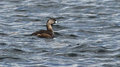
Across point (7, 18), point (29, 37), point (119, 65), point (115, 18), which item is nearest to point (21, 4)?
point (7, 18)

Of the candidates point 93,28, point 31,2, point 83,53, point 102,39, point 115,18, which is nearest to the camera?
point 83,53

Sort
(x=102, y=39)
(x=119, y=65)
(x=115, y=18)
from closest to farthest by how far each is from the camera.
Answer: (x=119, y=65), (x=102, y=39), (x=115, y=18)

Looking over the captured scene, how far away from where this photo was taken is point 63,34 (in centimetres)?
2242

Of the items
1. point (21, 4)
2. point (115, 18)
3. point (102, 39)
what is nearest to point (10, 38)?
point (102, 39)

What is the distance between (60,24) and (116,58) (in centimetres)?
699

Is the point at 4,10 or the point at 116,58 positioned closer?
the point at 116,58

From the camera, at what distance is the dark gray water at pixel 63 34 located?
58.6 ft

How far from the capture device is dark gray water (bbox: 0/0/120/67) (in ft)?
58.6

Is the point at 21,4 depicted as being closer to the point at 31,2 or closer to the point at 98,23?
the point at 31,2

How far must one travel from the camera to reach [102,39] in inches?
835

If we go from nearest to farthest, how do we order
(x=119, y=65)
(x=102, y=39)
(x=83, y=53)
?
(x=119, y=65), (x=83, y=53), (x=102, y=39)

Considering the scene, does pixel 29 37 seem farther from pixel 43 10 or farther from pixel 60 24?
pixel 43 10

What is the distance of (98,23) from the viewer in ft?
81.4

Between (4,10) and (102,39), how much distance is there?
8219 millimetres
